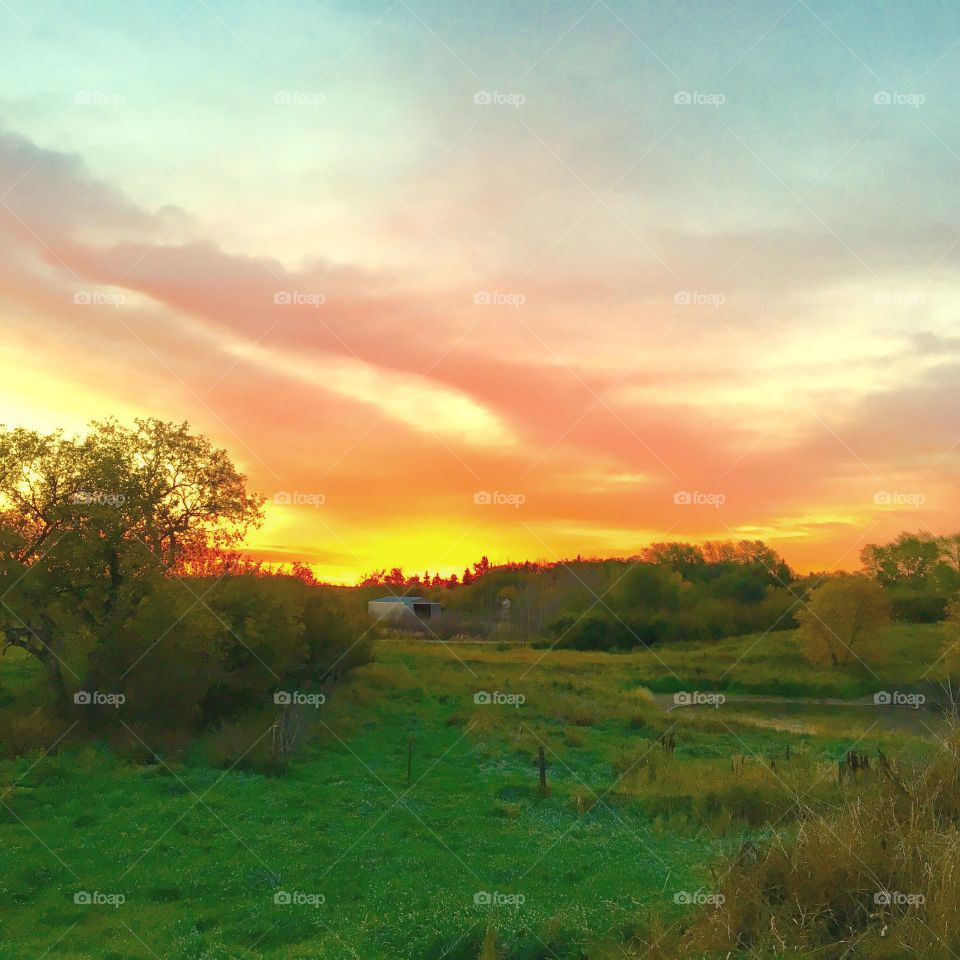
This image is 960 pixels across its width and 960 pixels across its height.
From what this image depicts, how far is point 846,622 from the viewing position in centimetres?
6309

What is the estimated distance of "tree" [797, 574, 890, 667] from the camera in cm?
6309

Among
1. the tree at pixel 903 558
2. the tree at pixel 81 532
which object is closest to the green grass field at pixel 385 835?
the tree at pixel 81 532

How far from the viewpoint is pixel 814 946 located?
905 cm

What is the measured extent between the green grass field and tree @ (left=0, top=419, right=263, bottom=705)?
8.68 ft

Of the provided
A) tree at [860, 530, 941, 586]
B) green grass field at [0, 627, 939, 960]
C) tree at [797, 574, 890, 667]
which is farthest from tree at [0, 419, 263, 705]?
tree at [860, 530, 941, 586]

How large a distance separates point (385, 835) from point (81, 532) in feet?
47.7

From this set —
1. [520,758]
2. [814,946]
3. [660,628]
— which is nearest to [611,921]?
[814,946]

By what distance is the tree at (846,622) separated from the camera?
63.1 meters

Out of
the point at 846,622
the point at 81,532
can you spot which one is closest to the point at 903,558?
the point at 846,622

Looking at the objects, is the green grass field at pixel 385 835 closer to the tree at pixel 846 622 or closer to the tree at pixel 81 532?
the tree at pixel 81 532

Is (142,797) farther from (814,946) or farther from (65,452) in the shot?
(814,946)

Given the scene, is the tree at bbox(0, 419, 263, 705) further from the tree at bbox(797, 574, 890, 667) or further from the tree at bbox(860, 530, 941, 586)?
the tree at bbox(860, 530, 941, 586)

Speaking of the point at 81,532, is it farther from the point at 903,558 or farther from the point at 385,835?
the point at 903,558

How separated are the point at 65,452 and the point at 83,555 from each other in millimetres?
3684
